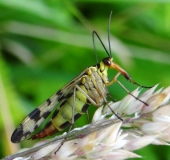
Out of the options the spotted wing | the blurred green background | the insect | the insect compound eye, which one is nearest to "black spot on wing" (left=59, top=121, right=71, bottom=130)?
the insect

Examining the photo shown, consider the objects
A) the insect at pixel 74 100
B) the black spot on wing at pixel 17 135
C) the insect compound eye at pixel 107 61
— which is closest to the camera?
the black spot on wing at pixel 17 135

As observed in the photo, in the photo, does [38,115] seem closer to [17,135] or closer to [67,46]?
[17,135]

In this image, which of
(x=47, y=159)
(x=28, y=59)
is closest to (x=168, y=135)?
(x=47, y=159)

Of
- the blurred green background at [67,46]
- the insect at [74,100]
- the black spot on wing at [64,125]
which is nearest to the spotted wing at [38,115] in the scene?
the insect at [74,100]

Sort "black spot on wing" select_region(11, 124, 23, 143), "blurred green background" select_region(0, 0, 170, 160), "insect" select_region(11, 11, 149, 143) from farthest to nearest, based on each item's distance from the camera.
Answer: "blurred green background" select_region(0, 0, 170, 160) < "insect" select_region(11, 11, 149, 143) < "black spot on wing" select_region(11, 124, 23, 143)

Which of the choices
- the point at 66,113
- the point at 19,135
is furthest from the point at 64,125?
the point at 19,135

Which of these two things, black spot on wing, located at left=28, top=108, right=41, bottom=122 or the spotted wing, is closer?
the spotted wing

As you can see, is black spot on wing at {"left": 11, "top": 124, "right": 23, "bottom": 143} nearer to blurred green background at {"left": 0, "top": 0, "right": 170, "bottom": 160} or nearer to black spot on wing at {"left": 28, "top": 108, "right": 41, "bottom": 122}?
black spot on wing at {"left": 28, "top": 108, "right": 41, "bottom": 122}

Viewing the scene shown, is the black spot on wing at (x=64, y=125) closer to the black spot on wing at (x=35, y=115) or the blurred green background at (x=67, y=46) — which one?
the black spot on wing at (x=35, y=115)
